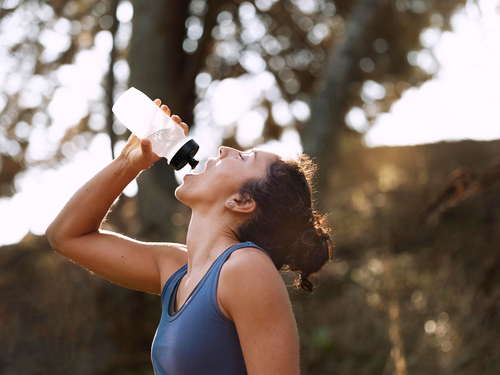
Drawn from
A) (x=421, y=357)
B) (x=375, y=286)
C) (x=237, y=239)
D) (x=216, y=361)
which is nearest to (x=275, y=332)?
(x=216, y=361)

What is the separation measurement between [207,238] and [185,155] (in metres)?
0.33

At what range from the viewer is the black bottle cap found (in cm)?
167

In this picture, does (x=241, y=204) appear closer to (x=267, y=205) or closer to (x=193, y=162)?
(x=267, y=205)

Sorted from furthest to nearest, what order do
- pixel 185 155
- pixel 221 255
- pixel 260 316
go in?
pixel 185 155, pixel 221 255, pixel 260 316

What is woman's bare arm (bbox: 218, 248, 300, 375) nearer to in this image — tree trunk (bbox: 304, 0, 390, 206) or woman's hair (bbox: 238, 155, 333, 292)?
woman's hair (bbox: 238, 155, 333, 292)

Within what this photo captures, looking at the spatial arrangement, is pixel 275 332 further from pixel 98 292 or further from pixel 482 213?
pixel 482 213

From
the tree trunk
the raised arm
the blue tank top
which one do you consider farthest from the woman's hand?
the tree trunk

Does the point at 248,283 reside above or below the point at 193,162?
below

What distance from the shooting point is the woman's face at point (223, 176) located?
1.58m

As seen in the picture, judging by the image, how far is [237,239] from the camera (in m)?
1.57

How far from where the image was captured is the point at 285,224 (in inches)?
62.7

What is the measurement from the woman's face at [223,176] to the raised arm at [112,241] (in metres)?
0.23

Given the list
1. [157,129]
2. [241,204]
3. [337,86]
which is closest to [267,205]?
[241,204]

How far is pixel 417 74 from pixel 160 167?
374 cm
